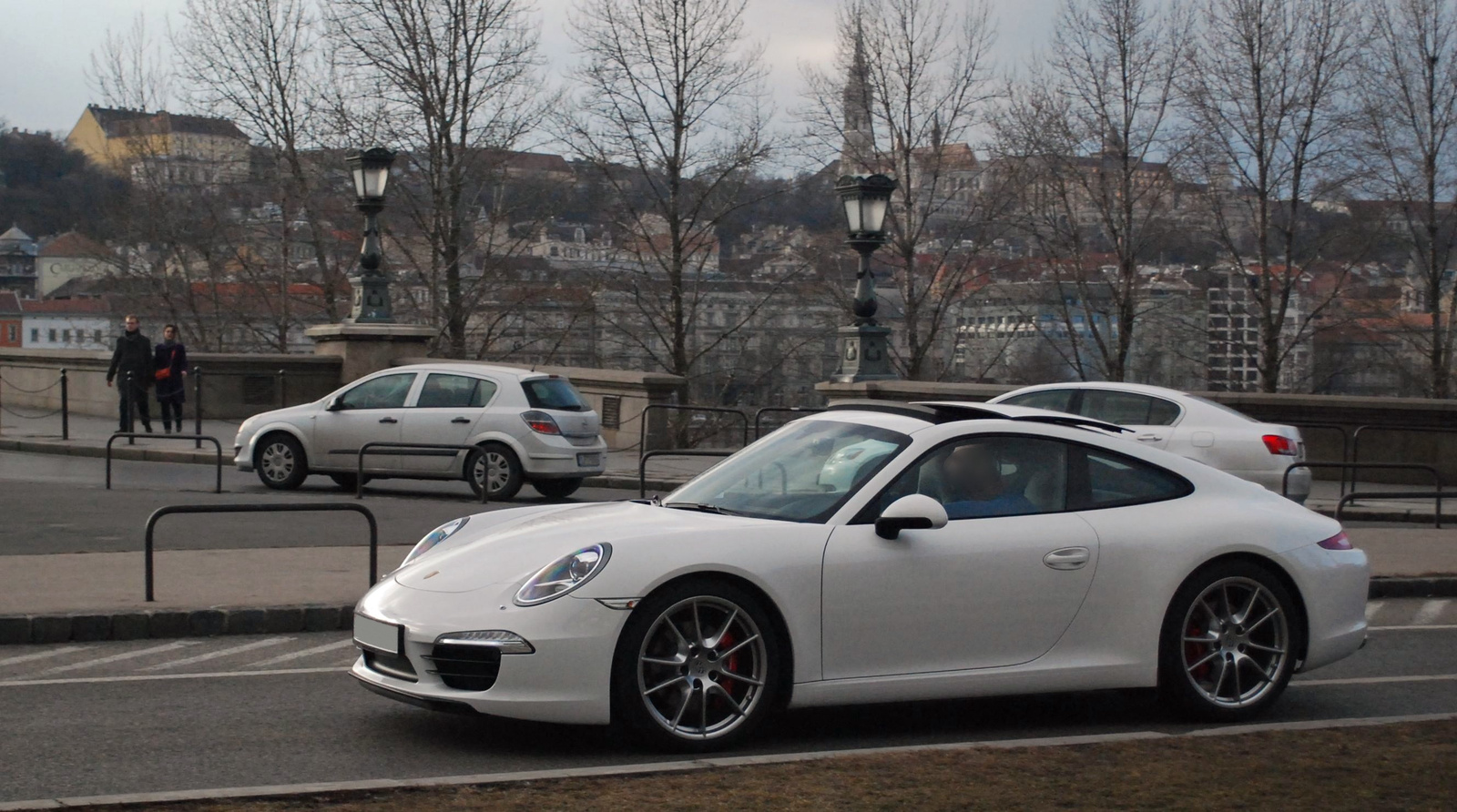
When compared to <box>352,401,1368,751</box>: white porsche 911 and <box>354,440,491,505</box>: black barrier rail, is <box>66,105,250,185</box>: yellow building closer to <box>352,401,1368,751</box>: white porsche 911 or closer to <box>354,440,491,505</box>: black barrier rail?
<box>354,440,491,505</box>: black barrier rail

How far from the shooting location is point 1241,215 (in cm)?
4656

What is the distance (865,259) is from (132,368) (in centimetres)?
1205

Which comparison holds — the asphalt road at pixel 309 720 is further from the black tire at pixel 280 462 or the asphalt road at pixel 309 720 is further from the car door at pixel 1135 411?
the black tire at pixel 280 462

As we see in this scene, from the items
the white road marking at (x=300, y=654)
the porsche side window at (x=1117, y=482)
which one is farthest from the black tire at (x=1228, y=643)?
the white road marking at (x=300, y=654)

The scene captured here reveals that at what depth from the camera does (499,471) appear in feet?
57.6

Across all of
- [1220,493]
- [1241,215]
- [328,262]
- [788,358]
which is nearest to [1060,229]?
[1241,215]

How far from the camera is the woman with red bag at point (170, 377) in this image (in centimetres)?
2538

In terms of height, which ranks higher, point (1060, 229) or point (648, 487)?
point (1060, 229)

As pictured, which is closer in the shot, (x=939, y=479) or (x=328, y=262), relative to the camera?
(x=939, y=479)

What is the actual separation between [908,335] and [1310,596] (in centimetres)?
4275

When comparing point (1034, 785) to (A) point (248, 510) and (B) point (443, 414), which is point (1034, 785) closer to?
(A) point (248, 510)

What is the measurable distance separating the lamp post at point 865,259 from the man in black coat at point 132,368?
11.4m

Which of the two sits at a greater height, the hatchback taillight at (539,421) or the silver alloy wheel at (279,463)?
the hatchback taillight at (539,421)

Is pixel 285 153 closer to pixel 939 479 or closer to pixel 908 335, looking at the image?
pixel 908 335
